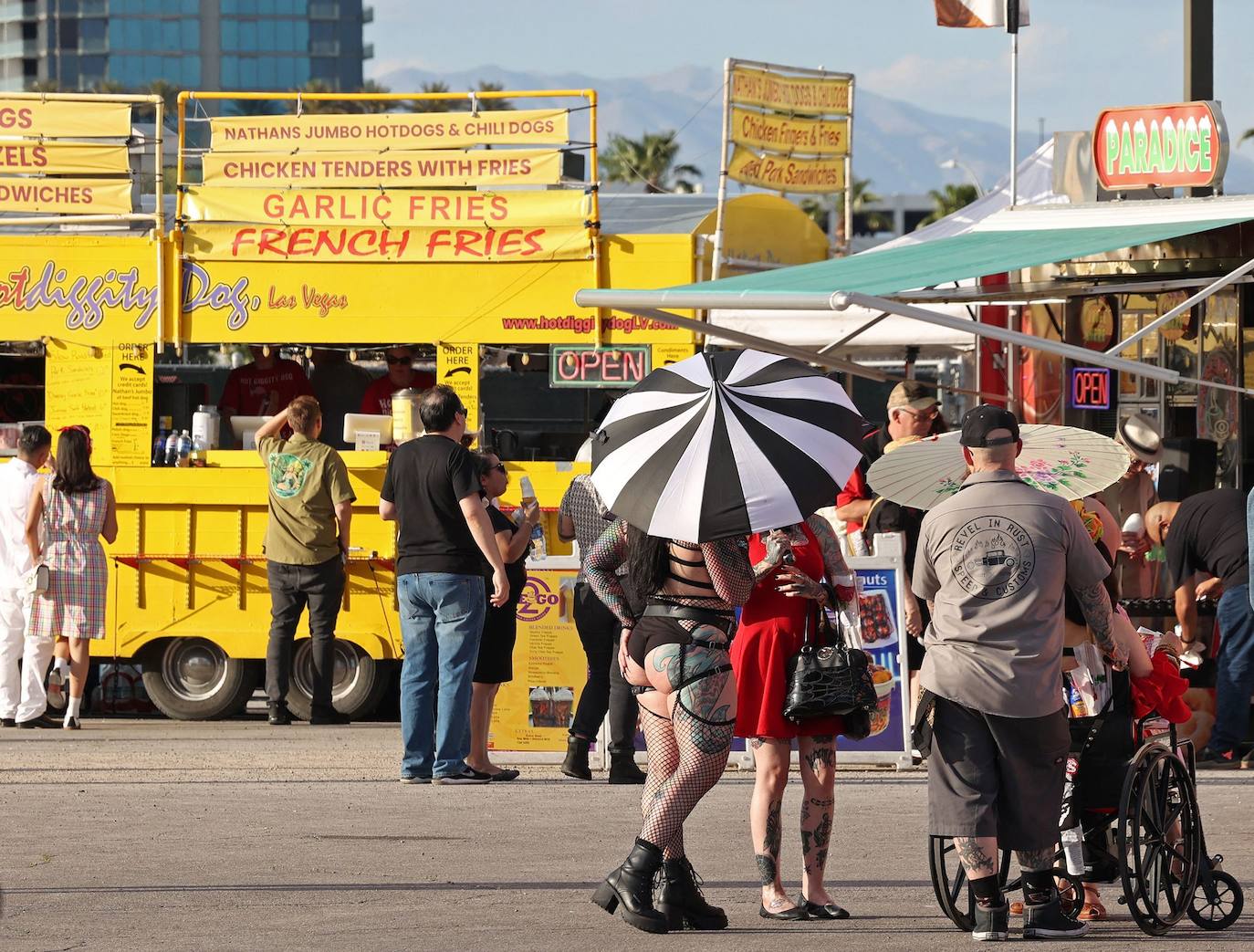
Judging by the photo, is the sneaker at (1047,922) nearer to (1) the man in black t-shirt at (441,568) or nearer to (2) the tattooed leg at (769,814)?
(2) the tattooed leg at (769,814)

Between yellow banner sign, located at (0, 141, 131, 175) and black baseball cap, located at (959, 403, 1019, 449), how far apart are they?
887cm

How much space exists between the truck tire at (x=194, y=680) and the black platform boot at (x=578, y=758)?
3642 mm

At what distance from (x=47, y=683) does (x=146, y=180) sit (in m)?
3.75

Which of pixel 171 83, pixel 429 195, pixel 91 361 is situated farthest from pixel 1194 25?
pixel 171 83

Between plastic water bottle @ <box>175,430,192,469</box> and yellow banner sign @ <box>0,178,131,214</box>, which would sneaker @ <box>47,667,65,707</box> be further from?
yellow banner sign @ <box>0,178,131,214</box>

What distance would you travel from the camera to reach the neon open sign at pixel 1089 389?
48.9ft

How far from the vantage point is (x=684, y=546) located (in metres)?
6.89

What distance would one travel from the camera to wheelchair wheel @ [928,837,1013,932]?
6652mm

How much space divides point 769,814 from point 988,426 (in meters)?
1.58

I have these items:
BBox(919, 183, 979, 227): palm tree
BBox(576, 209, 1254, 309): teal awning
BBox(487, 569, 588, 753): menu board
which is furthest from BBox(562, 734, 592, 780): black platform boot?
BBox(919, 183, 979, 227): palm tree

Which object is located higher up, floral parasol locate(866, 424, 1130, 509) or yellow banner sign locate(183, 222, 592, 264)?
yellow banner sign locate(183, 222, 592, 264)

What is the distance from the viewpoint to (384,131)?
536 inches

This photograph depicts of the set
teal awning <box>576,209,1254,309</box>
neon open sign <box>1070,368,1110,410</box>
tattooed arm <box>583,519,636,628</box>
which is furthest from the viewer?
neon open sign <box>1070,368,1110,410</box>

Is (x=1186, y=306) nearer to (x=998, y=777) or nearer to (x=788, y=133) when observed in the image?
(x=998, y=777)
